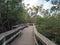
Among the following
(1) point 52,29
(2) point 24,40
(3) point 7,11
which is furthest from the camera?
(3) point 7,11

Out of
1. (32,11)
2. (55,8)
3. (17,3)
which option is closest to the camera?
(55,8)

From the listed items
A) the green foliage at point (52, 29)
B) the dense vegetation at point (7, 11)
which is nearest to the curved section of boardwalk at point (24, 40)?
the green foliage at point (52, 29)

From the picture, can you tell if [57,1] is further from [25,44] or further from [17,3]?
[17,3]

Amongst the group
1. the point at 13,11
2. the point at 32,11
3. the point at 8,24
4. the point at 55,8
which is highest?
the point at 55,8

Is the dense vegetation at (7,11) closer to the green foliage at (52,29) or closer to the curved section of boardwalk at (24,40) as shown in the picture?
the green foliage at (52,29)

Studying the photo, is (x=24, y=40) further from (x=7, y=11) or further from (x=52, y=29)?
(x=7, y=11)

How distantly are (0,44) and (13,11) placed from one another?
20198mm

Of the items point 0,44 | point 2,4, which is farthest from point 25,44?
point 2,4

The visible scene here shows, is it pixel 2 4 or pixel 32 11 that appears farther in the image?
pixel 32 11

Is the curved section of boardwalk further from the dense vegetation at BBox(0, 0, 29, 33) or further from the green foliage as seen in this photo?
the dense vegetation at BBox(0, 0, 29, 33)

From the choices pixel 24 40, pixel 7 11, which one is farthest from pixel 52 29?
pixel 24 40

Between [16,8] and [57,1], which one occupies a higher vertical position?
[57,1]

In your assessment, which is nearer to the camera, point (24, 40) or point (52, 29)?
point (24, 40)

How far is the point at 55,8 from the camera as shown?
1566 cm
